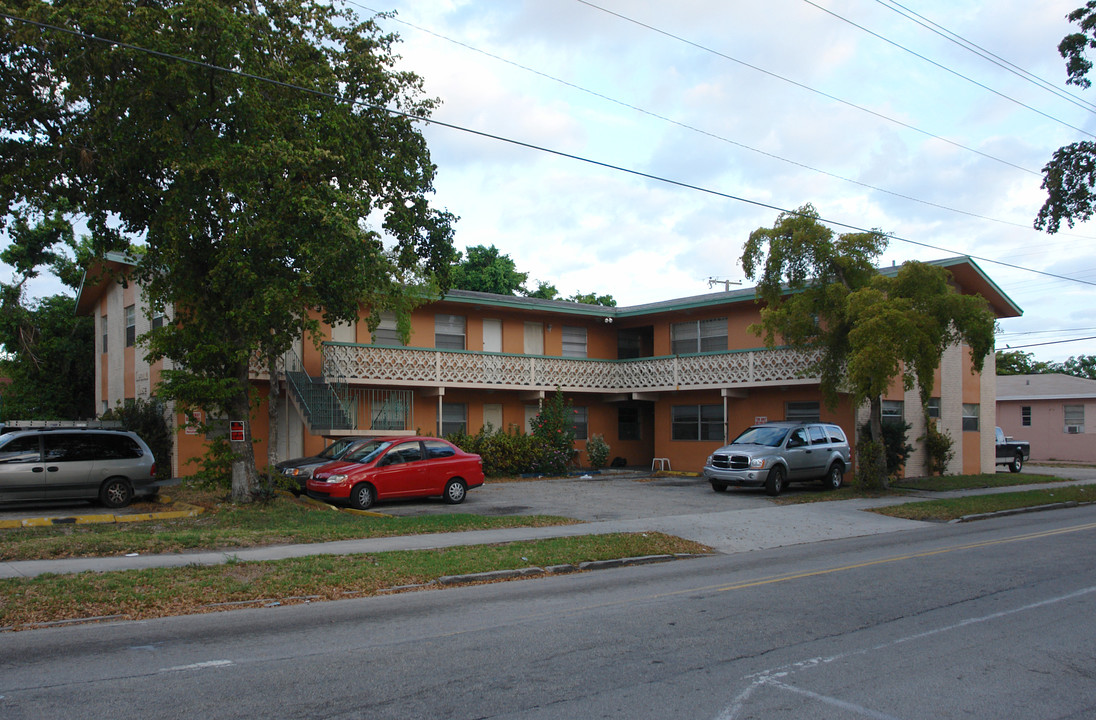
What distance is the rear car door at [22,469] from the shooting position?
639 inches

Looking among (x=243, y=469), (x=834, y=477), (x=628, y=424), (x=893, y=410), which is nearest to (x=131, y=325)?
(x=243, y=469)

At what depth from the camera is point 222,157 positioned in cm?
1556

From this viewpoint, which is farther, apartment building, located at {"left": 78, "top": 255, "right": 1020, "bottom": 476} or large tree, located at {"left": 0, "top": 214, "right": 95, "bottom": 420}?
large tree, located at {"left": 0, "top": 214, "right": 95, "bottom": 420}

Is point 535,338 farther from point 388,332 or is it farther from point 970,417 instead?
point 970,417

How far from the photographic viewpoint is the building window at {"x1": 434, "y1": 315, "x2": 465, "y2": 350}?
2959 cm

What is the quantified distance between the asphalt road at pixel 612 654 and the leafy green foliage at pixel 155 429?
18.4 metres

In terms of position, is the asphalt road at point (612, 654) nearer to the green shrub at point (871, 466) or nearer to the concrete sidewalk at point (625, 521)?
the concrete sidewalk at point (625, 521)

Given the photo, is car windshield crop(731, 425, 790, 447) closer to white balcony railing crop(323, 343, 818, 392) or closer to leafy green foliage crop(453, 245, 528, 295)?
white balcony railing crop(323, 343, 818, 392)

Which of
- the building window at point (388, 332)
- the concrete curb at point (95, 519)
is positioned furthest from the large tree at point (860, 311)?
the concrete curb at point (95, 519)

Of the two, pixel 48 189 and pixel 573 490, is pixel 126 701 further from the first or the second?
pixel 573 490

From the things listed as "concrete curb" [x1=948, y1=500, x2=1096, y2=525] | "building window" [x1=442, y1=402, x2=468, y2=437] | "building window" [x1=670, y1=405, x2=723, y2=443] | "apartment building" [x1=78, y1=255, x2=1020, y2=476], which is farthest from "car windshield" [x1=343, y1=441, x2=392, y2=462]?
"building window" [x1=670, y1=405, x2=723, y2=443]

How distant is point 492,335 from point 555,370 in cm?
273

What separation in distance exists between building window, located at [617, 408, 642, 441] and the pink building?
73.4 ft

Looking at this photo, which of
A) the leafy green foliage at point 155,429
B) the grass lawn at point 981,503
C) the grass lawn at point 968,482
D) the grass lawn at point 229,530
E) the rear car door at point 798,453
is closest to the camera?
the grass lawn at point 229,530
